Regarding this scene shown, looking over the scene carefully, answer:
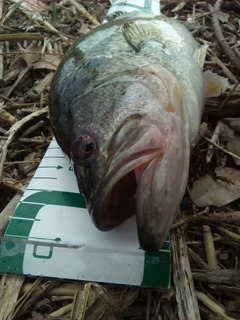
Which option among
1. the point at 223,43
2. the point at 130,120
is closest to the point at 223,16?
the point at 223,43

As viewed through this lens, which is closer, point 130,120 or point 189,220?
point 130,120

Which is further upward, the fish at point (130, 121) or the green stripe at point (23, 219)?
the fish at point (130, 121)

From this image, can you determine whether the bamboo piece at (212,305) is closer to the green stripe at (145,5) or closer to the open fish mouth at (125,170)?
the open fish mouth at (125,170)

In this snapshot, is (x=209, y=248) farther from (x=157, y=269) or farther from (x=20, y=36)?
(x=20, y=36)

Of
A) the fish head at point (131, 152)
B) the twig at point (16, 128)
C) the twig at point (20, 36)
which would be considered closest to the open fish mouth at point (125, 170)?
the fish head at point (131, 152)

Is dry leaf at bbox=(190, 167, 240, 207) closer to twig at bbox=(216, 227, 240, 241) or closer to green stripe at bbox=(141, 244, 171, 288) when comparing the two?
twig at bbox=(216, 227, 240, 241)

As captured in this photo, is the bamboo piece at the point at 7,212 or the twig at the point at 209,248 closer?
the twig at the point at 209,248

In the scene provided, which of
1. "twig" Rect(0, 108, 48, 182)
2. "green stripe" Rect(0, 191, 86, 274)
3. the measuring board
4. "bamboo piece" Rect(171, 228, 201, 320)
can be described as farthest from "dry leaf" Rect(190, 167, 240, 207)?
"twig" Rect(0, 108, 48, 182)
